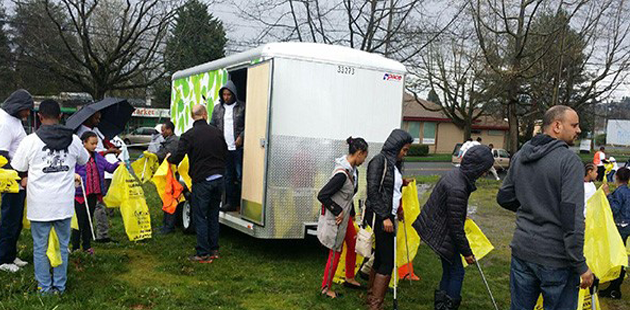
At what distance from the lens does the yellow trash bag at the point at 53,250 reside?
16.1ft

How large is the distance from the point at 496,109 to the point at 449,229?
34198 millimetres

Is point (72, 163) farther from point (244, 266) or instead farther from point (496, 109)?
point (496, 109)

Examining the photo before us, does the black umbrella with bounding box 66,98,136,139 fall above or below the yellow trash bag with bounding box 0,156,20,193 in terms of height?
above

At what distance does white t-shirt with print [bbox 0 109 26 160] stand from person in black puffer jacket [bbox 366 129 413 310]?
3.78 m

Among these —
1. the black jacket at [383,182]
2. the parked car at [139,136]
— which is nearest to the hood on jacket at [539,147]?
the black jacket at [383,182]

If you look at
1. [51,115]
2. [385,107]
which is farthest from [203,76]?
[51,115]

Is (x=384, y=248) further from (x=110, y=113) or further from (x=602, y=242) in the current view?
(x=110, y=113)

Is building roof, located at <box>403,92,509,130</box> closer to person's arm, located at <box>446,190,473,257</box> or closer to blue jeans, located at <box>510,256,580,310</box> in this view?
person's arm, located at <box>446,190,473,257</box>

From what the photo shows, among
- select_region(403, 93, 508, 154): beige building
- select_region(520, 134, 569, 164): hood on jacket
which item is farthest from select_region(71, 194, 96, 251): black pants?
select_region(403, 93, 508, 154): beige building

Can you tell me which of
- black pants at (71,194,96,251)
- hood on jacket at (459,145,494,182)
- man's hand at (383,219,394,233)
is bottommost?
black pants at (71,194,96,251)

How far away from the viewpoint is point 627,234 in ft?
20.9

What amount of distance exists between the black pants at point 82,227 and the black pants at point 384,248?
3.77 meters

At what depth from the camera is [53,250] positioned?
4.93 meters

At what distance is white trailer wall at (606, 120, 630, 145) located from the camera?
58938 millimetres
